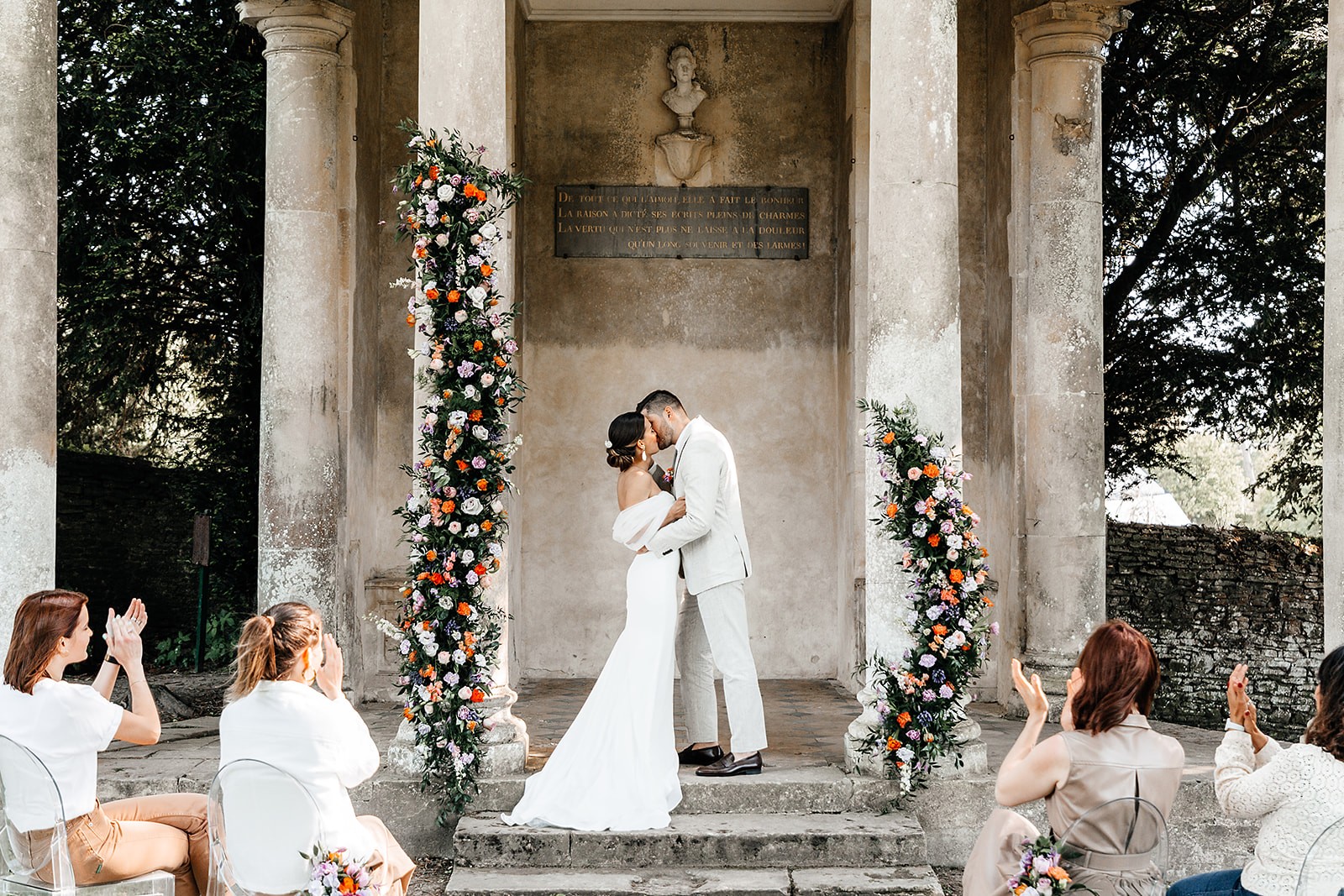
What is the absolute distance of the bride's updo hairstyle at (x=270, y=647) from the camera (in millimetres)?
4305

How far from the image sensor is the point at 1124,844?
3.85 m

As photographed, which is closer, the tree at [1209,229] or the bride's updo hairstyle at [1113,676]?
the bride's updo hairstyle at [1113,676]

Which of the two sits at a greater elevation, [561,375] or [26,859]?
[561,375]

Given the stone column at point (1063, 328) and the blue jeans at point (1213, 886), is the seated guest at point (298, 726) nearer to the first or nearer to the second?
the blue jeans at point (1213, 886)

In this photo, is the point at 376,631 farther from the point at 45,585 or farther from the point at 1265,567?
the point at 1265,567

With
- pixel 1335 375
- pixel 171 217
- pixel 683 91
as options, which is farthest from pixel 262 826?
pixel 171 217

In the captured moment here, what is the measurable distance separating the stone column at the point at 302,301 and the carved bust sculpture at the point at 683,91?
2714 millimetres

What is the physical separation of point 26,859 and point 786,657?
7170mm

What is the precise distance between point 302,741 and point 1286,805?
3.10 meters

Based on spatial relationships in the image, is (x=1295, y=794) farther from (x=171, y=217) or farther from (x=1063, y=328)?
(x=171, y=217)

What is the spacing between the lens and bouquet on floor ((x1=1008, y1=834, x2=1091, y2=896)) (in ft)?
12.7

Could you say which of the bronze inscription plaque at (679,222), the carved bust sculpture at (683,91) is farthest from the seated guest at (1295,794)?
the carved bust sculpture at (683,91)

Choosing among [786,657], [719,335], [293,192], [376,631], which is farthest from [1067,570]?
[293,192]

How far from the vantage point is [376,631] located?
984cm
